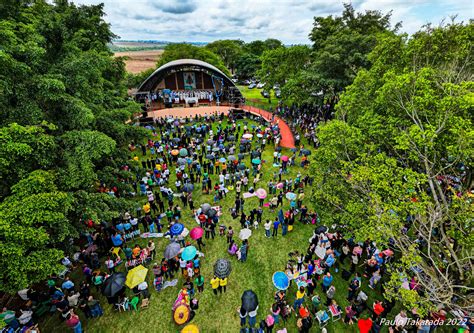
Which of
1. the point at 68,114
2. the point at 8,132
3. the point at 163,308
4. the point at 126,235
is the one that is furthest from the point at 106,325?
the point at 68,114

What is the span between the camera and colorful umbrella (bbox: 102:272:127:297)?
8766 mm

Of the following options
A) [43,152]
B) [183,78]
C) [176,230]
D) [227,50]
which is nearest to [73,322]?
[176,230]

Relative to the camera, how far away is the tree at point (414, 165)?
8.20m

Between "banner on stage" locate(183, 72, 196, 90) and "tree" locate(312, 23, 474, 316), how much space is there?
28381mm

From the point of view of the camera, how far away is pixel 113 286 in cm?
886

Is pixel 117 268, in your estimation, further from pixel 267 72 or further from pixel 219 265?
pixel 267 72

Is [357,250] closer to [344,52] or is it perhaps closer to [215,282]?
[215,282]

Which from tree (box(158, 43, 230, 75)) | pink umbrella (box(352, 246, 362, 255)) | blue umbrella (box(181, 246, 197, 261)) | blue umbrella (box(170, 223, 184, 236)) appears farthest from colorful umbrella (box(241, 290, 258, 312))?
tree (box(158, 43, 230, 75))

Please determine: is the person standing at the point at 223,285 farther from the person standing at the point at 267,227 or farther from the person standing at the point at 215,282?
the person standing at the point at 267,227

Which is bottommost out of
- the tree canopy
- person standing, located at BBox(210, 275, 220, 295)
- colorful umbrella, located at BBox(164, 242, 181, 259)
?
person standing, located at BBox(210, 275, 220, 295)

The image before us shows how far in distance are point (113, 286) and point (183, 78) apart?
111 feet

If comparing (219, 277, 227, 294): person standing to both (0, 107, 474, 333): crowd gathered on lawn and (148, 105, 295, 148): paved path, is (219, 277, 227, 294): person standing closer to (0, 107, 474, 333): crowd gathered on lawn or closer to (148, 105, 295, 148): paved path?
(0, 107, 474, 333): crowd gathered on lawn

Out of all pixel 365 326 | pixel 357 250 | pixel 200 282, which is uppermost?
pixel 357 250

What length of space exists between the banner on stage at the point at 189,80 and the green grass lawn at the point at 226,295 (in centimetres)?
2882
